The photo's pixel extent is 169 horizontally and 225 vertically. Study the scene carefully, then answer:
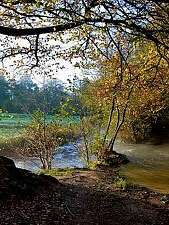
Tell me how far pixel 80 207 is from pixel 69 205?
0.31 metres

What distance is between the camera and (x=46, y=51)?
1477cm

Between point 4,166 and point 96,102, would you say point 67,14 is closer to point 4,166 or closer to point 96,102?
point 4,166

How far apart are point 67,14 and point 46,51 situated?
3.87 metres

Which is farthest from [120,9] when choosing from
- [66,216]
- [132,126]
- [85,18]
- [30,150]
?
[132,126]

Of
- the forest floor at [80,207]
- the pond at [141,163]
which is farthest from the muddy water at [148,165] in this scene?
the forest floor at [80,207]

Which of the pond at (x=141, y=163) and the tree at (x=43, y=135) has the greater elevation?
the tree at (x=43, y=135)

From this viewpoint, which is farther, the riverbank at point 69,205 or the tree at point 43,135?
the tree at point 43,135

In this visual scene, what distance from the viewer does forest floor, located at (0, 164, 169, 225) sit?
1040cm

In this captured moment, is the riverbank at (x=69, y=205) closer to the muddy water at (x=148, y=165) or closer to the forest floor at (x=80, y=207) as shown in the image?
the forest floor at (x=80, y=207)

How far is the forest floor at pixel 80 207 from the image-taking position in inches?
409

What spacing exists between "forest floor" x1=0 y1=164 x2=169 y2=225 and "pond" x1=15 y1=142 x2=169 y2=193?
4.69 m

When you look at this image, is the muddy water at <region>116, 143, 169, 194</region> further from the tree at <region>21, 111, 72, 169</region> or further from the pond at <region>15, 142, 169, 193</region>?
the tree at <region>21, 111, 72, 169</region>

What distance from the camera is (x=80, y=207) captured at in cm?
1201

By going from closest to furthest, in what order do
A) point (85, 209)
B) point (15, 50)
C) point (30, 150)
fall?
1. point (85, 209)
2. point (15, 50)
3. point (30, 150)
